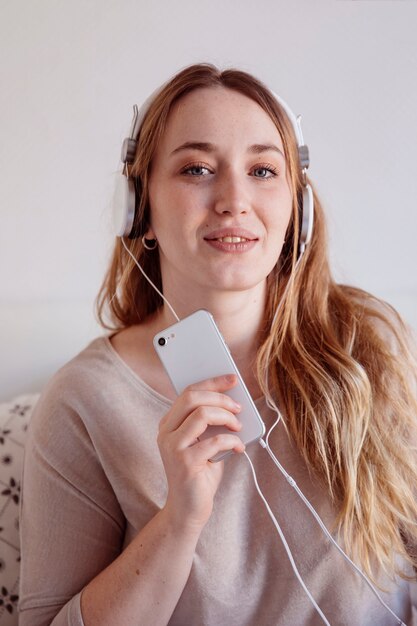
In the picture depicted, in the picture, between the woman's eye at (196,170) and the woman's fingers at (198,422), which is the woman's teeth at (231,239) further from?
the woman's fingers at (198,422)

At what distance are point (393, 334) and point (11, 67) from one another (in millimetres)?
910

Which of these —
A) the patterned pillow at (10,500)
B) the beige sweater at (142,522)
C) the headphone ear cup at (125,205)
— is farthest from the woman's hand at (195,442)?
the patterned pillow at (10,500)

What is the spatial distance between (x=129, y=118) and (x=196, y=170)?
0.54 m

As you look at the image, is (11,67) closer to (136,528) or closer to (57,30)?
(57,30)

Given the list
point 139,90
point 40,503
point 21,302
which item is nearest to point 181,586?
point 40,503

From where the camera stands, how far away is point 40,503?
930mm

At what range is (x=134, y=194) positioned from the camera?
0.91m

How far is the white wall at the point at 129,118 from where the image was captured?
1.31m

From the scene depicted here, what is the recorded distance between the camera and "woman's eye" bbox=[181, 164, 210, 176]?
2.88 ft

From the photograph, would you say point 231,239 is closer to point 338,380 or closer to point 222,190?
point 222,190

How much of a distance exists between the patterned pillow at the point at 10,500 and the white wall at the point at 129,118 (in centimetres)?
25

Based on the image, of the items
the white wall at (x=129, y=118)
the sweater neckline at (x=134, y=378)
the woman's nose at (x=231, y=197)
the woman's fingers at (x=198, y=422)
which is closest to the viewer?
the woman's fingers at (x=198, y=422)

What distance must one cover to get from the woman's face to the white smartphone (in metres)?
0.08

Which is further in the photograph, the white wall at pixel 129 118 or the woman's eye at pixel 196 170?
the white wall at pixel 129 118
